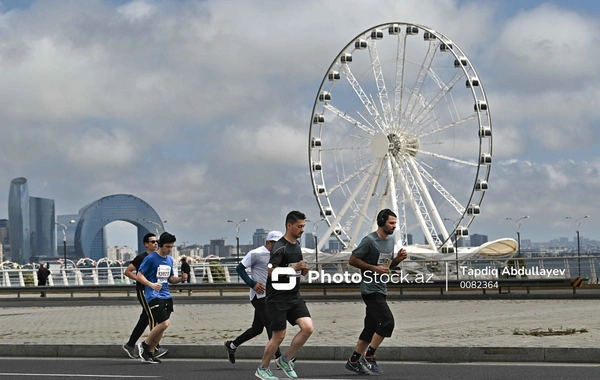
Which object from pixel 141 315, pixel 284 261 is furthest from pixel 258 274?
pixel 141 315

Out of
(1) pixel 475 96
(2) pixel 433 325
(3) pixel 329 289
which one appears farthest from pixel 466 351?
(1) pixel 475 96

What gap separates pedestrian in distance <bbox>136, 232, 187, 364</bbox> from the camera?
13.6 metres

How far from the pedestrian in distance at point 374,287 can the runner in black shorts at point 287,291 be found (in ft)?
3.51

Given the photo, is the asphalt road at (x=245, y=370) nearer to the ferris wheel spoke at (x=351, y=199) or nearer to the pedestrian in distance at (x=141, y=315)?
the pedestrian in distance at (x=141, y=315)

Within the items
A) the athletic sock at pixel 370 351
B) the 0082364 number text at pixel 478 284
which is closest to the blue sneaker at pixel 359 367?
the athletic sock at pixel 370 351

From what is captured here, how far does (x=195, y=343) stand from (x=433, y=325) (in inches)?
204

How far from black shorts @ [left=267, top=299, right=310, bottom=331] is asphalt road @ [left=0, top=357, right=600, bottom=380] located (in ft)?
3.84

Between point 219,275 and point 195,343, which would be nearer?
point 195,343

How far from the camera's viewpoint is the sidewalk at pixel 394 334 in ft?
44.7

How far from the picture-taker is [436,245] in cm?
5397

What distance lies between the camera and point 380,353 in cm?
1402

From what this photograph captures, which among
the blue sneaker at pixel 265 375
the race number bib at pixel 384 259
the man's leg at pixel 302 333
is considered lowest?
the blue sneaker at pixel 265 375

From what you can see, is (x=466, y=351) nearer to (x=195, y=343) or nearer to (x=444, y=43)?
(x=195, y=343)

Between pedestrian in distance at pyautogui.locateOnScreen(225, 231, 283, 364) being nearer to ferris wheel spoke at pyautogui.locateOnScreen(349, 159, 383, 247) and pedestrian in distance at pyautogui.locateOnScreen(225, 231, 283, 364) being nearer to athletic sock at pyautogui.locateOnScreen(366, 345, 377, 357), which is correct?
athletic sock at pyautogui.locateOnScreen(366, 345, 377, 357)
